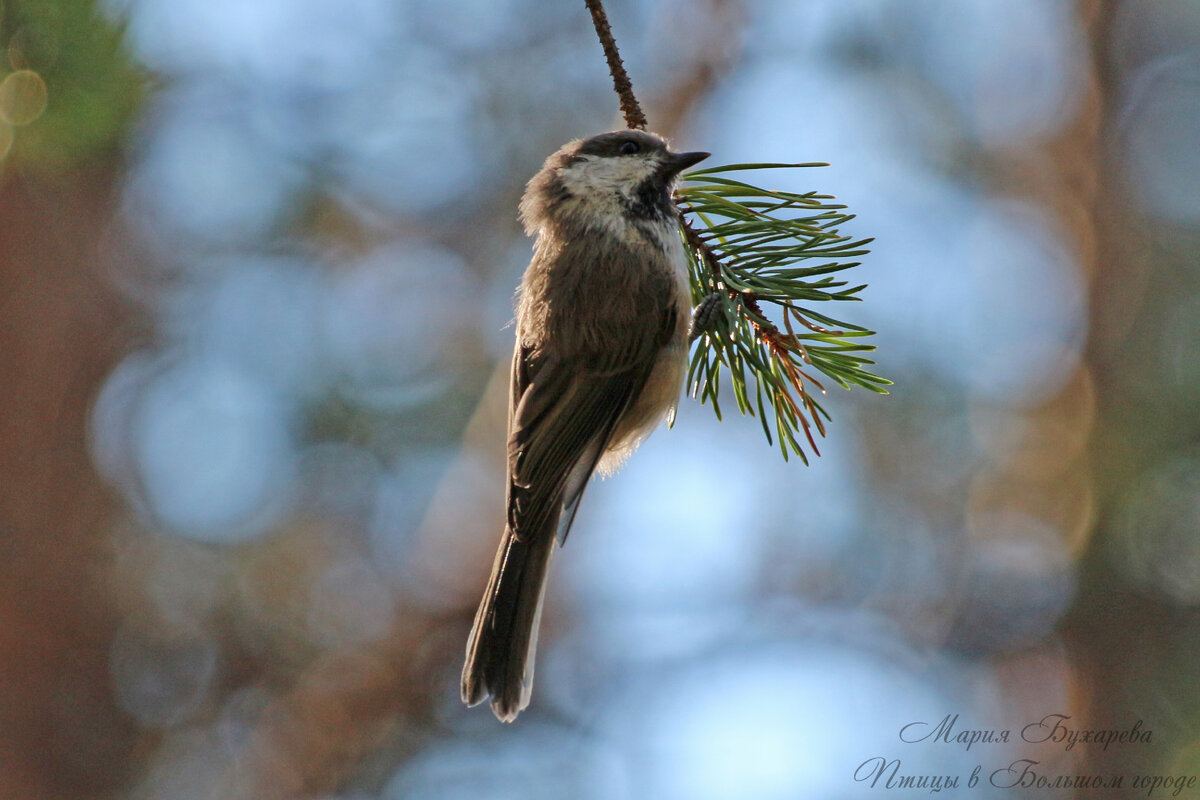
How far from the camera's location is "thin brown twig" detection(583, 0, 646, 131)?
5.66 feet

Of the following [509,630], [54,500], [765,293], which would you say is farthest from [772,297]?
[54,500]

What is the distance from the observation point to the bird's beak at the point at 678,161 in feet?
7.16

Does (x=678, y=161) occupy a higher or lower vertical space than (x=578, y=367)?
higher

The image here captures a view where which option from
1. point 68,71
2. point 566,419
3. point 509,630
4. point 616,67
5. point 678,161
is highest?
point 68,71

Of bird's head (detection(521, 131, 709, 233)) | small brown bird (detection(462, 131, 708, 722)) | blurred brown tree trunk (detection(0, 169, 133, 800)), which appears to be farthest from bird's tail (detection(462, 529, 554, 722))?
blurred brown tree trunk (detection(0, 169, 133, 800))

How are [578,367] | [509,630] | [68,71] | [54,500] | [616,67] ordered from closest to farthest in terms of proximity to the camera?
[68,71] → [616,67] → [509,630] → [578,367] → [54,500]

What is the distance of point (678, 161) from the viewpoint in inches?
87.0

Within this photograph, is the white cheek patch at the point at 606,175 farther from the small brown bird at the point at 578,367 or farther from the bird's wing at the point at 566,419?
the bird's wing at the point at 566,419

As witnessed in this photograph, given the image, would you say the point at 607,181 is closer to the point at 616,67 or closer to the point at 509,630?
the point at 616,67

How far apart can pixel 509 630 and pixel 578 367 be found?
23.2 inches

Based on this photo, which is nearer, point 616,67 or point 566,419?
point 616,67

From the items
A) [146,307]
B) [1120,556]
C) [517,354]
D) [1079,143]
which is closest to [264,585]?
[146,307]

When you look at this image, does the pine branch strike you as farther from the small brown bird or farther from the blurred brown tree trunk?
the blurred brown tree trunk

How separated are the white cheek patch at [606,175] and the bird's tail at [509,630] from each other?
0.85m
